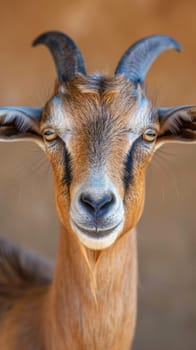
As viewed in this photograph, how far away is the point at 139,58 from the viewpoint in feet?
15.6

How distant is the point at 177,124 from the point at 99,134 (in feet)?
2.02

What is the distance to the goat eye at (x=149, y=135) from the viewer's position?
447 cm

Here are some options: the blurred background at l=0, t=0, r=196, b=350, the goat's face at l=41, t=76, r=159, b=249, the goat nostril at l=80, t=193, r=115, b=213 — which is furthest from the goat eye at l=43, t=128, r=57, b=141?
the blurred background at l=0, t=0, r=196, b=350

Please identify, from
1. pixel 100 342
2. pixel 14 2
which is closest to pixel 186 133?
pixel 100 342

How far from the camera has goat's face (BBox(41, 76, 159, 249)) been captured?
4035 millimetres

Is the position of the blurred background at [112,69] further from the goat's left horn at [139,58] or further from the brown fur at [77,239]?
the brown fur at [77,239]

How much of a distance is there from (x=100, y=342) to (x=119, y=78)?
1410 mm

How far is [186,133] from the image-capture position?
481cm

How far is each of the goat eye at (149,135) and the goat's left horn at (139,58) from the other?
1.02ft

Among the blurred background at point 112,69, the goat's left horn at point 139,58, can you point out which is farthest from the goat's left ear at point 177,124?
the blurred background at point 112,69

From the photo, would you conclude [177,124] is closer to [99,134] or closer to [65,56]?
[99,134]

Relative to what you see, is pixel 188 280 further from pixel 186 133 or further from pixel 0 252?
pixel 186 133

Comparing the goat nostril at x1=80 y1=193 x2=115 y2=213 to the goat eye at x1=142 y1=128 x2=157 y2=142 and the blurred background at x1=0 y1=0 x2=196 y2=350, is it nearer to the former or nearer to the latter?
the goat eye at x1=142 y1=128 x2=157 y2=142

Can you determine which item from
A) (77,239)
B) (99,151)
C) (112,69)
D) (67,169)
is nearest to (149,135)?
(99,151)
